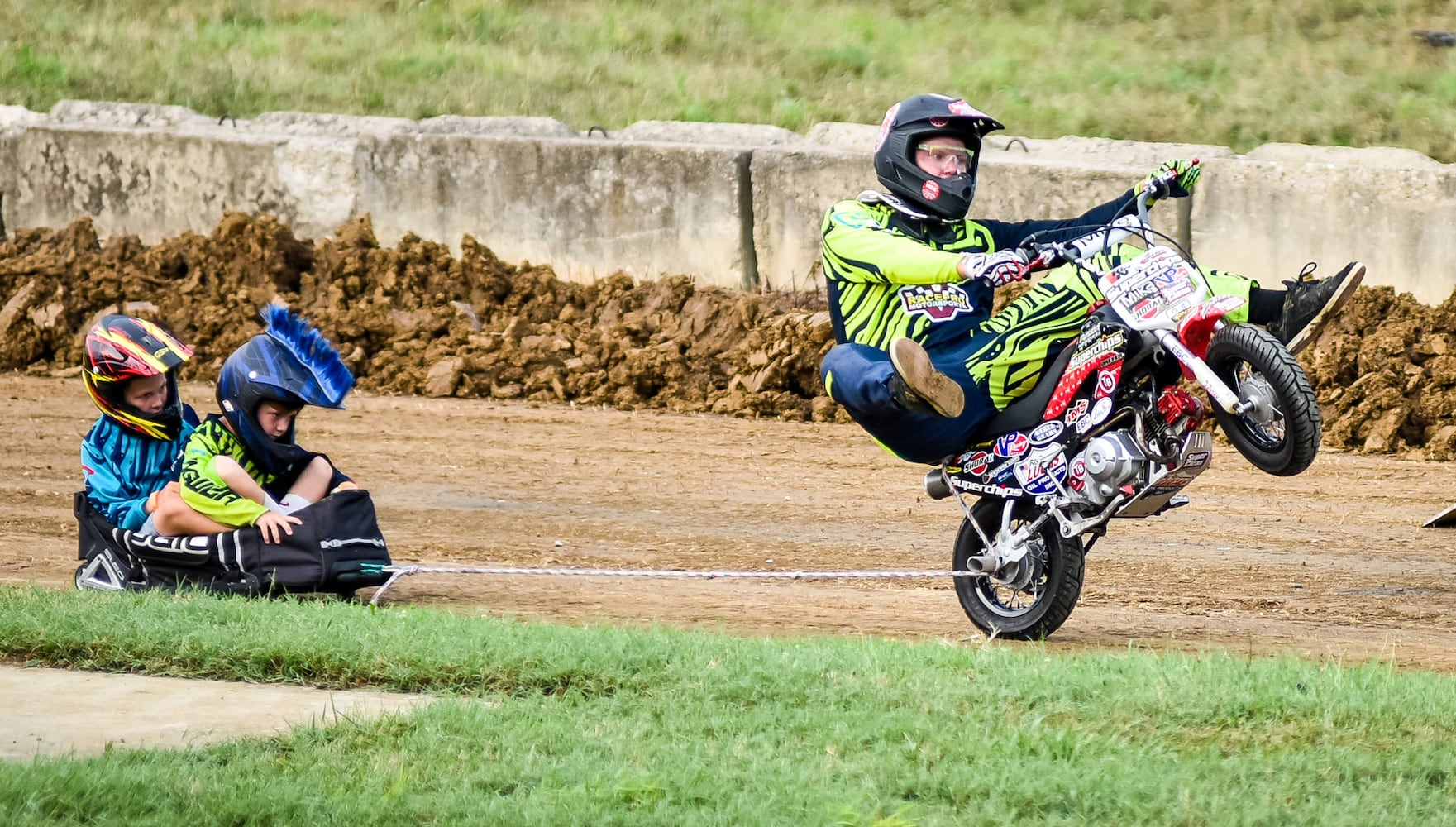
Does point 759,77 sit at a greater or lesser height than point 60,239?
greater

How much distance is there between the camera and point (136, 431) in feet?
26.5

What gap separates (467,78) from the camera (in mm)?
17875

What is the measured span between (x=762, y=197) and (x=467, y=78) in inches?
196

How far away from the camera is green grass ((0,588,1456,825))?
4574 mm

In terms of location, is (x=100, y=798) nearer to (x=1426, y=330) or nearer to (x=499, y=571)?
(x=499, y=571)

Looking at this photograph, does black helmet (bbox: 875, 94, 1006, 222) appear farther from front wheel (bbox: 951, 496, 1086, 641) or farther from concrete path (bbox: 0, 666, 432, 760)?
concrete path (bbox: 0, 666, 432, 760)

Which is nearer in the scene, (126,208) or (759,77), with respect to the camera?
(126,208)

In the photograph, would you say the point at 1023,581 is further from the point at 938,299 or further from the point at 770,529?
the point at 770,529

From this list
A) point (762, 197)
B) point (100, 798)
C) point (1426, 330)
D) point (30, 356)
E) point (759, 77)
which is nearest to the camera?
point (100, 798)

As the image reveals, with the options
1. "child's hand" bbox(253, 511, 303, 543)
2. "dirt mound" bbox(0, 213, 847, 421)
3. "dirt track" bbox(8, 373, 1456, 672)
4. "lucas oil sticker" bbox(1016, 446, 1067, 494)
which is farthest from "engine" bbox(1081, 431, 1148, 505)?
"dirt mound" bbox(0, 213, 847, 421)

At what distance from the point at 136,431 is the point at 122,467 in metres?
0.18

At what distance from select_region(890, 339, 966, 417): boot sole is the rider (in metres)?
0.04

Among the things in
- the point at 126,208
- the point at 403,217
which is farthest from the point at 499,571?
the point at 126,208

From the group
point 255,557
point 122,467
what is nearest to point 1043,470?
point 255,557
